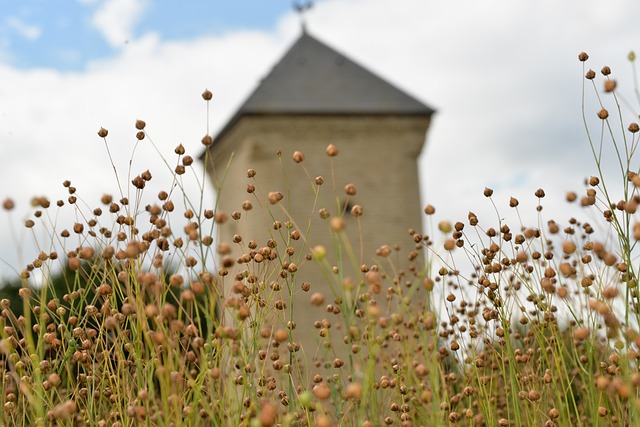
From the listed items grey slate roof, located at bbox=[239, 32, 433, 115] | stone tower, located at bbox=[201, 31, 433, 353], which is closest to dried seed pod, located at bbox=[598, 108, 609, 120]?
stone tower, located at bbox=[201, 31, 433, 353]

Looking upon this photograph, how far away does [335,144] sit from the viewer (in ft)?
54.3

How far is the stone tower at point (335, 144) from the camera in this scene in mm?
16094

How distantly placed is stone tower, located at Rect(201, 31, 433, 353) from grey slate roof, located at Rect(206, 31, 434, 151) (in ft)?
0.07

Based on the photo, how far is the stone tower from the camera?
16.1 m

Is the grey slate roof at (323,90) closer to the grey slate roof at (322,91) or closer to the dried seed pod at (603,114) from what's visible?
the grey slate roof at (322,91)

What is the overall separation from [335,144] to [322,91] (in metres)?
1.49

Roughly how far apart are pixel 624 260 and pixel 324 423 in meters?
1.86

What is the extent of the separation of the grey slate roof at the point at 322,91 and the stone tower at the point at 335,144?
0.02m

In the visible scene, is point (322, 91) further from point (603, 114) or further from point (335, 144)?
point (603, 114)

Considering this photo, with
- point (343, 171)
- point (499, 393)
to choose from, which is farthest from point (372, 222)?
point (499, 393)

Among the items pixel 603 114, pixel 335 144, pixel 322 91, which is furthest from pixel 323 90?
pixel 603 114

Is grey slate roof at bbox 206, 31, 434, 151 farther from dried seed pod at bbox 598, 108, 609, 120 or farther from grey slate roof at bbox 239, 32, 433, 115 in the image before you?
dried seed pod at bbox 598, 108, 609, 120

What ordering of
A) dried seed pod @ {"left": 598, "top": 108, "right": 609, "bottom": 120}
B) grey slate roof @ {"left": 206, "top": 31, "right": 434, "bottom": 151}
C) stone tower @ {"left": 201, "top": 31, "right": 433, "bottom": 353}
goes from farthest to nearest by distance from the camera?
grey slate roof @ {"left": 206, "top": 31, "right": 434, "bottom": 151} < stone tower @ {"left": 201, "top": 31, "right": 433, "bottom": 353} < dried seed pod @ {"left": 598, "top": 108, "right": 609, "bottom": 120}

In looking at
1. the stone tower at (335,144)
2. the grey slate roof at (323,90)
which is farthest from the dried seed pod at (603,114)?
the grey slate roof at (323,90)
